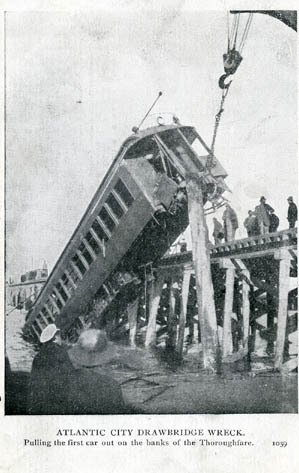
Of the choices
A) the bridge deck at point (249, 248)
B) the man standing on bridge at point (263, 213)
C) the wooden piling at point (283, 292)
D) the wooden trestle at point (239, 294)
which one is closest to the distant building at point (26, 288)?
the wooden trestle at point (239, 294)

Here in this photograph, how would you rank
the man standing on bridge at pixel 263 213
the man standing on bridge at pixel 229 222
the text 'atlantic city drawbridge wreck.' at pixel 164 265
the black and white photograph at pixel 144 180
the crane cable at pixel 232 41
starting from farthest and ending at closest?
1. the man standing on bridge at pixel 229 222
2. the text 'atlantic city drawbridge wreck.' at pixel 164 265
3. the man standing on bridge at pixel 263 213
4. the crane cable at pixel 232 41
5. the black and white photograph at pixel 144 180

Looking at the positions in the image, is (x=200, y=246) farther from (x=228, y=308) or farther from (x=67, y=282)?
(x=67, y=282)

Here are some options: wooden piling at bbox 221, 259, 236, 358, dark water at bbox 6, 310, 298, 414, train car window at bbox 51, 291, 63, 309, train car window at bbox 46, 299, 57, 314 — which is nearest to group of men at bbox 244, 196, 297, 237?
wooden piling at bbox 221, 259, 236, 358

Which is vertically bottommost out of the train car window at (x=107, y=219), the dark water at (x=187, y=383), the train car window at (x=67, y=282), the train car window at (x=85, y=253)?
the dark water at (x=187, y=383)

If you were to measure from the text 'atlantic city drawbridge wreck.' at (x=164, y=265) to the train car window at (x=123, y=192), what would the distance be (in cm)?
2

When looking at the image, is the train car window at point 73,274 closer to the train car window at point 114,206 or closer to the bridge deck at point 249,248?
the train car window at point 114,206

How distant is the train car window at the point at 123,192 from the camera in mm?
8320

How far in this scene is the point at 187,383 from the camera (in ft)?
23.9

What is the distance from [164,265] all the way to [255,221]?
200 centimetres

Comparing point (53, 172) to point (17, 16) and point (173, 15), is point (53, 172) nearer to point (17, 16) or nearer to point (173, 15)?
point (17, 16)

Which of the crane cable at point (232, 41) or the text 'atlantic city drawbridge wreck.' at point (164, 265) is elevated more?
the crane cable at point (232, 41)

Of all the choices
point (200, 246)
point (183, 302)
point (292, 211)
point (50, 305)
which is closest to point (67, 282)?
point (50, 305)

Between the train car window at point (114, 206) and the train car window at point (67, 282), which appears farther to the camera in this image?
the train car window at point (67, 282)
